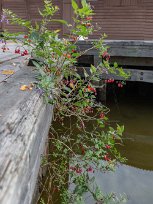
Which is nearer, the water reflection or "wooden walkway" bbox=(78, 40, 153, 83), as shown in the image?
the water reflection

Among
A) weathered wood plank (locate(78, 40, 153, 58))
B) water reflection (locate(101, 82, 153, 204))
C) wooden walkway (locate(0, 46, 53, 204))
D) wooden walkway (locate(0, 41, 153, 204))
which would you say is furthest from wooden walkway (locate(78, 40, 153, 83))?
wooden walkway (locate(0, 46, 53, 204))

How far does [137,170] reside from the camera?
13.5 ft

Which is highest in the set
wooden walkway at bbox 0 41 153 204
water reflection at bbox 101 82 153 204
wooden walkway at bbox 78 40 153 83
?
wooden walkway at bbox 0 41 153 204

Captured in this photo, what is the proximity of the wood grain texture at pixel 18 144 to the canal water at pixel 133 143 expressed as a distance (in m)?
1.71

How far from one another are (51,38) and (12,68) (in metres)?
0.56

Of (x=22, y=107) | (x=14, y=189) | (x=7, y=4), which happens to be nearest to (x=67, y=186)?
(x=22, y=107)

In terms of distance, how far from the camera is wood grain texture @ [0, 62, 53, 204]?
933 mm

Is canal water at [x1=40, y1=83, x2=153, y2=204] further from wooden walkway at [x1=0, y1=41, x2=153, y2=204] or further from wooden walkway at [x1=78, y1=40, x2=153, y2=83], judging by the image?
wooden walkway at [x1=0, y1=41, x2=153, y2=204]

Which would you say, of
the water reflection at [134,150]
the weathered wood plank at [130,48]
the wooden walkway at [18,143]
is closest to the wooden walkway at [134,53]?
the weathered wood plank at [130,48]

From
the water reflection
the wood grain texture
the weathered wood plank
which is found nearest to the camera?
the wood grain texture

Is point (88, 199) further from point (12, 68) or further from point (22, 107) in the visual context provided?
point (22, 107)

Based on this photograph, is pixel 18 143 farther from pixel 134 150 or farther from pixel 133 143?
pixel 133 143

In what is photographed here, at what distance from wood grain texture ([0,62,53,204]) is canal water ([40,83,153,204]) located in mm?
1708

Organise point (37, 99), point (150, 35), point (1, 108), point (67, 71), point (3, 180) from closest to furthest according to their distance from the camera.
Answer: point (3, 180) < point (1, 108) < point (37, 99) < point (67, 71) < point (150, 35)
